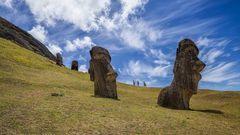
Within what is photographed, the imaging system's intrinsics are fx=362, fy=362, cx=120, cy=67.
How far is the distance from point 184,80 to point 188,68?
140 cm

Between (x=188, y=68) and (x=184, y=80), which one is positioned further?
(x=188, y=68)

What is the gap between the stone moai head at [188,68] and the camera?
38.5 m

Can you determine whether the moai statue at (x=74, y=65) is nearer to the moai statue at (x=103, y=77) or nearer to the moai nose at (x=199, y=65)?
the moai statue at (x=103, y=77)

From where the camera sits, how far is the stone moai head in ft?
Result: 126

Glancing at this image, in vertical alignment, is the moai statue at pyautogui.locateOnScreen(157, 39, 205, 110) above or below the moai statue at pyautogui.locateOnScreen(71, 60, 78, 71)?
below

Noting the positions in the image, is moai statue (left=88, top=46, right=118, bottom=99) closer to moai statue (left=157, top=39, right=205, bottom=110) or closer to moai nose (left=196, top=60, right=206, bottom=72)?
moai statue (left=157, top=39, right=205, bottom=110)

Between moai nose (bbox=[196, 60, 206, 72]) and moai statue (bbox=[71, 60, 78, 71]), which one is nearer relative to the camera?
moai nose (bbox=[196, 60, 206, 72])

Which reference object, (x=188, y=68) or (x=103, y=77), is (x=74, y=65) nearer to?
(x=103, y=77)

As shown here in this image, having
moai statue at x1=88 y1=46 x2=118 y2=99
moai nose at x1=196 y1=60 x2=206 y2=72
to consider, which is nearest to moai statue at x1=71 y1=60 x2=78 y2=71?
moai statue at x1=88 y1=46 x2=118 y2=99

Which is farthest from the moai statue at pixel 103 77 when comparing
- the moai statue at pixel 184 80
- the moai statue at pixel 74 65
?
the moai statue at pixel 74 65

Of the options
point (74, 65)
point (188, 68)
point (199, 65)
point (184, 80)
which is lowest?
point (184, 80)

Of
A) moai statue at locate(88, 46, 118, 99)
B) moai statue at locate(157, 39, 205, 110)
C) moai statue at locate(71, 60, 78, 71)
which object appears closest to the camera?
moai statue at locate(157, 39, 205, 110)

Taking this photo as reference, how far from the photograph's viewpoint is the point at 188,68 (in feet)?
128

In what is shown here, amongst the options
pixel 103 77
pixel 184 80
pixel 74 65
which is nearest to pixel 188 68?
pixel 184 80
